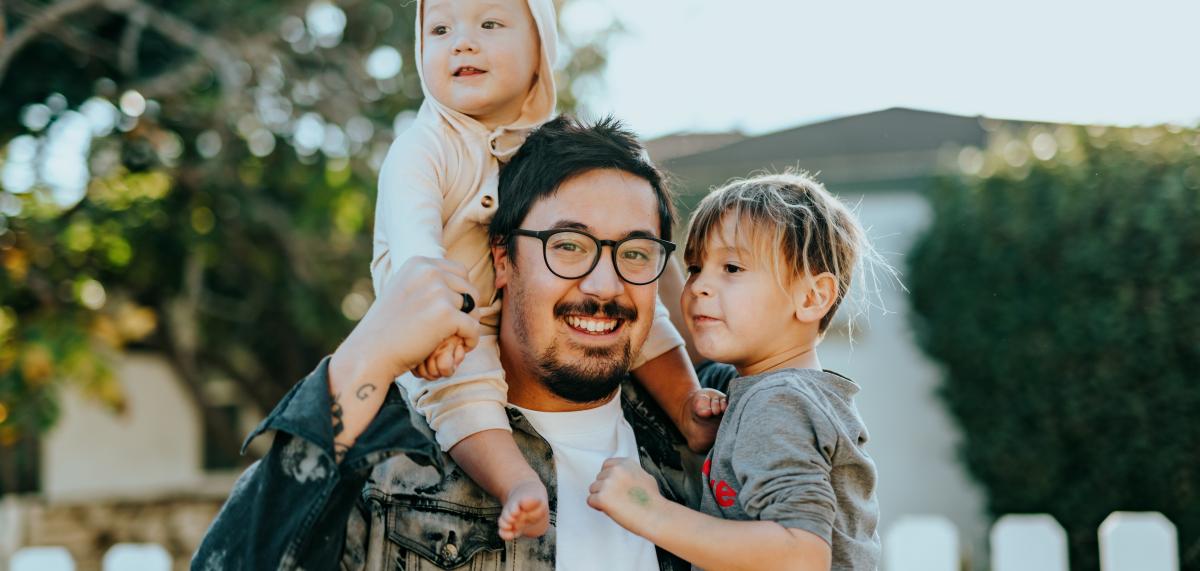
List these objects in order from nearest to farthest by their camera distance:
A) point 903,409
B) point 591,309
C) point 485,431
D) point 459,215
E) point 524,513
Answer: point 524,513 → point 485,431 → point 591,309 → point 459,215 → point 903,409

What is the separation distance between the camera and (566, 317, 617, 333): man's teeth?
2318 millimetres

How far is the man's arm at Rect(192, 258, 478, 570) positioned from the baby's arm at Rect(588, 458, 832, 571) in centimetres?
34

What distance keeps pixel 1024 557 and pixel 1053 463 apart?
12.4 feet

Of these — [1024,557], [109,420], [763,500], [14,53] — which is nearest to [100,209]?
[14,53]

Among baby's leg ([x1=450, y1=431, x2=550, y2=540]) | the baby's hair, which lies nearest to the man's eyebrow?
the baby's hair

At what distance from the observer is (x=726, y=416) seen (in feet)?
7.39

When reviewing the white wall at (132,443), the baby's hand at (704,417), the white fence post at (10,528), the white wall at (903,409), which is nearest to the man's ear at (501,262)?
the baby's hand at (704,417)

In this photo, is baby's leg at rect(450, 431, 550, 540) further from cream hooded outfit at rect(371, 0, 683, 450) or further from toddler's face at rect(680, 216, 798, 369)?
toddler's face at rect(680, 216, 798, 369)

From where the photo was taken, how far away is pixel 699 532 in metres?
1.97

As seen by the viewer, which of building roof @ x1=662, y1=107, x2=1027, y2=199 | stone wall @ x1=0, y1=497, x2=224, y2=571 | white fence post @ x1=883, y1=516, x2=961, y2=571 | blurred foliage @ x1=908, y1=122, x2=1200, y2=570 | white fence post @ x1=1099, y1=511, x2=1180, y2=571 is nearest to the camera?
white fence post @ x1=1099, y1=511, x2=1180, y2=571

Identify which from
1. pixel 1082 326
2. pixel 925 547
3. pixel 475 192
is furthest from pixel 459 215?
pixel 1082 326

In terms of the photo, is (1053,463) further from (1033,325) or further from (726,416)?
(726,416)

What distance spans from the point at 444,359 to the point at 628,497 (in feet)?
1.34

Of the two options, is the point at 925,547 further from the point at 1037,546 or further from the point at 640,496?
the point at 640,496
